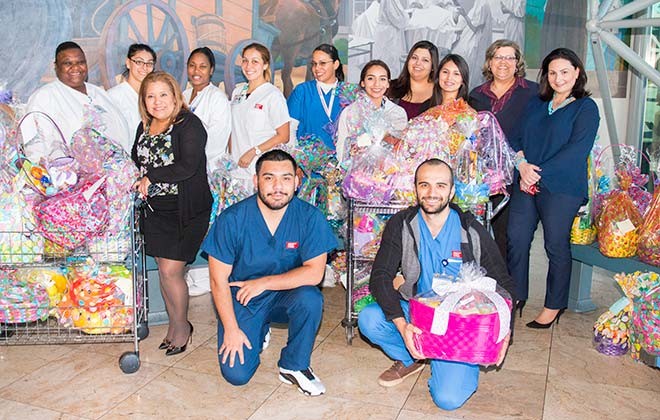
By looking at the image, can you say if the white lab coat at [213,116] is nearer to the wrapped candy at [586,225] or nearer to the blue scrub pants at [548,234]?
the blue scrub pants at [548,234]

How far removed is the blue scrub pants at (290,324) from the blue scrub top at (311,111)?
1.37m

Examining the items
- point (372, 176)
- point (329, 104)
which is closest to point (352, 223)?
point (372, 176)

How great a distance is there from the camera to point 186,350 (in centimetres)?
329

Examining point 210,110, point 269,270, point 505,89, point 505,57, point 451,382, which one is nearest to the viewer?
point 451,382

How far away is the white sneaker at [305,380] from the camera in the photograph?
279 cm

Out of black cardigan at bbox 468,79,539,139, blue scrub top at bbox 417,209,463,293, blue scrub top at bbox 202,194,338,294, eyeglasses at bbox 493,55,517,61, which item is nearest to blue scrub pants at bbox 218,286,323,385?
blue scrub top at bbox 202,194,338,294

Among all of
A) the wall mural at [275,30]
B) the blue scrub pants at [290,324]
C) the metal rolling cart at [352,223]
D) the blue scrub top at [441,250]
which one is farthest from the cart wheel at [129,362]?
the wall mural at [275,30]

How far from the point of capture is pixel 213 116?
13.1 feet

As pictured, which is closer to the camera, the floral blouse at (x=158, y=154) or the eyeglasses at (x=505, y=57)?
the floral blouse at (x=158, y=154)

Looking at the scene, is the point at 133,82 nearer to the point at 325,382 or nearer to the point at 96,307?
the point at 96,307

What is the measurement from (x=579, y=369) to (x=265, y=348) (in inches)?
62.9

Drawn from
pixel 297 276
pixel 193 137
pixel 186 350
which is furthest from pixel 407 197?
pixel 186 350

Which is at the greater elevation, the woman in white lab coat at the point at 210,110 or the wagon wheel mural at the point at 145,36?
the wagon wheel mural at the point at 145,36

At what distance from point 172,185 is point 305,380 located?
1.17m
